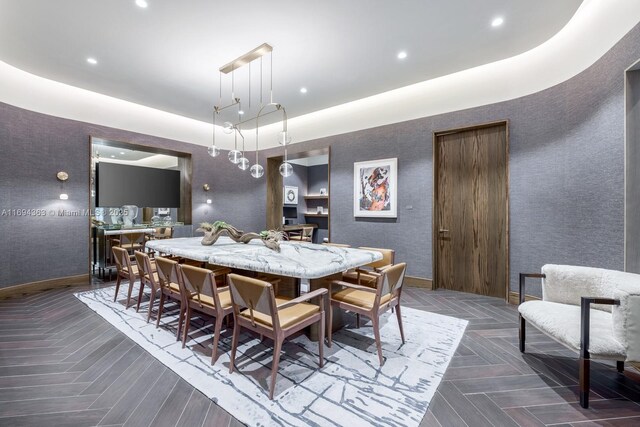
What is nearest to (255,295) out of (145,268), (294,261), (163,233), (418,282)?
(294,261)

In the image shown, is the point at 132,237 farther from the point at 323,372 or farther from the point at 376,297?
the point at 376,297

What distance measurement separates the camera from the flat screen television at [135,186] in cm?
523

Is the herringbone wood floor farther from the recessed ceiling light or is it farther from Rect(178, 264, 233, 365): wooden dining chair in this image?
the recessed ceiling light

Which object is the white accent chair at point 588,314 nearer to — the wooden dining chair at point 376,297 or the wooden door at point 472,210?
the wooden dining chair at point 376,297

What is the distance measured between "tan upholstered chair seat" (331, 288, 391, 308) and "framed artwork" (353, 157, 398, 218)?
2.40 meters

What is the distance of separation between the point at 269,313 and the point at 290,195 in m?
6.96

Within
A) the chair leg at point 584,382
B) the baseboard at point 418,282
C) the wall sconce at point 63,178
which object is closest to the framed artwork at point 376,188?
the baseboard at point 418,282

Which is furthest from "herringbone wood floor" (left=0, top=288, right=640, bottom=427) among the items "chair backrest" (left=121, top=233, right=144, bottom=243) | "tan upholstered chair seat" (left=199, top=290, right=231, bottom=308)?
"chair backrest" (left=121, top=233, right=144, bottom=243)

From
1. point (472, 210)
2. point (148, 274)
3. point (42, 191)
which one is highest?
point (42, 191)

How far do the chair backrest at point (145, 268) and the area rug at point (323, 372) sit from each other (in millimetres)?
458

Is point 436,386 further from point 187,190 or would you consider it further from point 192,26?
point 187,190

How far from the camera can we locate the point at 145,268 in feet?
9.57

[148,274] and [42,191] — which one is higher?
[42,191]

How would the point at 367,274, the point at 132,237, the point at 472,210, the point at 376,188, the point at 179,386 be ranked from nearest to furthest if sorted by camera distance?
the point at 179,386 → the point at 367,274 → the point at 472,210 → the point at 132,237 → the point at 376,188
